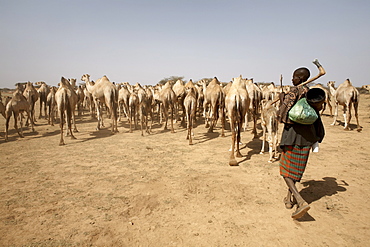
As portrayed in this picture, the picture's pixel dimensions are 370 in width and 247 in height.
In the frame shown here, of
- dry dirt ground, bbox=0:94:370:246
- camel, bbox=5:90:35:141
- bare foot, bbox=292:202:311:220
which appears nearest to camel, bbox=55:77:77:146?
dry dirt ground, bbox=0:94:370:246

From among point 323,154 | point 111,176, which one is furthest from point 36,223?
point 323,154

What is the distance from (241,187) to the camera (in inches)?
202

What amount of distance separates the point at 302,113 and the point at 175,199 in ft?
10.6

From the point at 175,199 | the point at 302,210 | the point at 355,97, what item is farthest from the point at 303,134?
the point at 355,97

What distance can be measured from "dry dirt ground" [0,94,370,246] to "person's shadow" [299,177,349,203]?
22 millimetres

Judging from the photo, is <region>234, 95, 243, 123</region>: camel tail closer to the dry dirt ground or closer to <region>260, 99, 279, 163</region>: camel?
<region>260, 99, 279, 163</region>: camel

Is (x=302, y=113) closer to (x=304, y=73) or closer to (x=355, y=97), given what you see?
(x=304, y=73)

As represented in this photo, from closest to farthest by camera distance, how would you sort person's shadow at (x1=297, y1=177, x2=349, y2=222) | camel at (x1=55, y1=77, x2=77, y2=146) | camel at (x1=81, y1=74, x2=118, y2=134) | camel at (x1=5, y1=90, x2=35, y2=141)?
person's shadow at (x1=297, y1=177, x2=349, y2=222) → camel at (x1=55, y1=77, x2=77, y2=146) → camel at (x1=5, y1=90, x2=35, y2=141) → camel at (x1=81, y1=74, x2=118, y2=134)

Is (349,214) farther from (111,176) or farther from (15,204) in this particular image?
(15,204)

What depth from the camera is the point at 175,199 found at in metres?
4.64

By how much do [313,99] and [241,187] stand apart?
280 cm

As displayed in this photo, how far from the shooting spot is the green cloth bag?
11.0ft

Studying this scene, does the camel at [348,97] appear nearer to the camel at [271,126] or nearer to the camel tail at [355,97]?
the camel tail at [355,97]

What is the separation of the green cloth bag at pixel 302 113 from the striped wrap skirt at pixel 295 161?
61 centimetres
